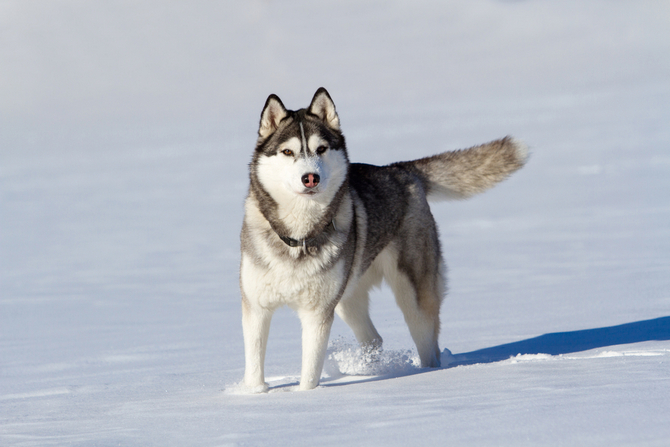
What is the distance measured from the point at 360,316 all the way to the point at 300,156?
1906mm

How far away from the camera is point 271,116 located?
14.6ft

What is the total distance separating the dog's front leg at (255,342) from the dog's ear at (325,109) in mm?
1365

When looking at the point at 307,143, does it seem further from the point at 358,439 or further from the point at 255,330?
the point at 358,439

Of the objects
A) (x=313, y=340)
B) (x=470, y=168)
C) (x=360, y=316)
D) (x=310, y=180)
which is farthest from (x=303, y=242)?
(x=470, y=168)

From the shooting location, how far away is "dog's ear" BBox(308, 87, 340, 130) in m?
4.52

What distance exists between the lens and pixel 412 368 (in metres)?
5.07

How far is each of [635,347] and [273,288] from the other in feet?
9.52

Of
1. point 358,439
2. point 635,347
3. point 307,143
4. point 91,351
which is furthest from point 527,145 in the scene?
point 91,351

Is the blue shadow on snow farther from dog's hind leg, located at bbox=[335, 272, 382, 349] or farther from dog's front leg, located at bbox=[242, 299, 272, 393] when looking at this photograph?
dog's front leg, located at bbox=[242, 299, 272, 393]

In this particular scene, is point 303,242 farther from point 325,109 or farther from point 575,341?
point 575,341

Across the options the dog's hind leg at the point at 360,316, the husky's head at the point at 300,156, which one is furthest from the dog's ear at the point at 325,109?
the dog's hind leg at the point at 360,316

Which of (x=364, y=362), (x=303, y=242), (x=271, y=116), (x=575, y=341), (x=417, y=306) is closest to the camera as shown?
(x=303, y=242)

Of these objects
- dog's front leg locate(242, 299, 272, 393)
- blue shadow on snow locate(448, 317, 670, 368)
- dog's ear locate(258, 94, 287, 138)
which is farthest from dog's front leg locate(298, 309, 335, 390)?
blue shadow on snow locate(448, 317, 670, 368)

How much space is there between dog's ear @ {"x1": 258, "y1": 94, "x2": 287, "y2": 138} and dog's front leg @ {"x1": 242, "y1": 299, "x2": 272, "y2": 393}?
1143 mm
